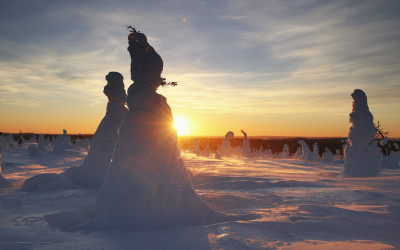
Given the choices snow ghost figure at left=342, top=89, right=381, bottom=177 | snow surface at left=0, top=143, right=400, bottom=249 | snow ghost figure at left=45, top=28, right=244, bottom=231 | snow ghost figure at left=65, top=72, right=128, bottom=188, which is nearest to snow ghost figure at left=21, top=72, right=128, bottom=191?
snow ghost figure at left=65, top=72, right=128, bottom=188

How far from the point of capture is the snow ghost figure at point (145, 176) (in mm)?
6340

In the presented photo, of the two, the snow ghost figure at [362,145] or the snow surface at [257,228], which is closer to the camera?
the snow surface at [257,228]

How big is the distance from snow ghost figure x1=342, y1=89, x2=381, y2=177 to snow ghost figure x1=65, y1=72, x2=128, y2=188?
46.2 ft

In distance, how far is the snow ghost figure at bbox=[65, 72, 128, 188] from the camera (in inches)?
549

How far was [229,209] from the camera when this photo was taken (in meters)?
8.40

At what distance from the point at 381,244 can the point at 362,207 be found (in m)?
3.30

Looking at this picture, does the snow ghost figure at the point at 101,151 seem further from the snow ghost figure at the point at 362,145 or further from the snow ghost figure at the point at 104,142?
the snow ghost figure at the point at 362,145

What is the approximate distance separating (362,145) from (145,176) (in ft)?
50.4

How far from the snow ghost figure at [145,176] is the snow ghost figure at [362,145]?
43.8 feet

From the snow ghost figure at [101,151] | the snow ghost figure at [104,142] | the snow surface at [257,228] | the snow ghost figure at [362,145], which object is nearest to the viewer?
the snow surface at [257,228]

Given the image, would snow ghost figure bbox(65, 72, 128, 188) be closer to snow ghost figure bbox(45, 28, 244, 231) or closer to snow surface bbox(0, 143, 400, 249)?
snow surface bbox(0, 143, 400, 249)

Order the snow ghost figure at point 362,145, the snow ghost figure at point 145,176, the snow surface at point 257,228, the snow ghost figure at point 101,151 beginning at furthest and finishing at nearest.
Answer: the snow ghost figure at point 362,145, the snow ghost figure at point 101,151, the snow ghost figure at point 145,176, the snow surface at point 257,228

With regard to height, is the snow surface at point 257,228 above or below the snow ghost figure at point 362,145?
below

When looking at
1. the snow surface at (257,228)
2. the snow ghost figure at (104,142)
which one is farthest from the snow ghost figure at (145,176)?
the snow ghost figure at (104,142)
